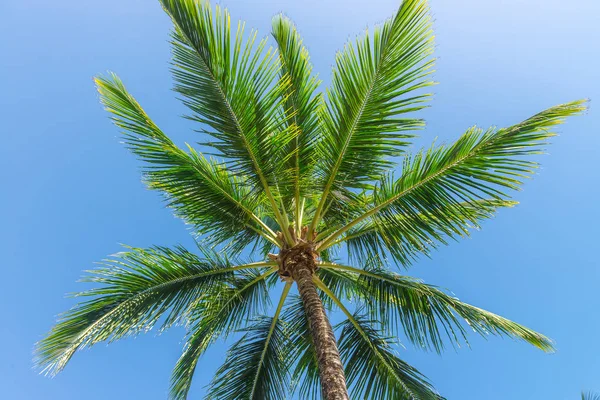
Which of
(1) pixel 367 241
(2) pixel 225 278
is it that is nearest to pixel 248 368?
(2) pixel 225 278

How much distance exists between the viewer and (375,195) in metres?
6.08

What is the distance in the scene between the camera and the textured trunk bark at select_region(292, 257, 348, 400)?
4656 millimetres

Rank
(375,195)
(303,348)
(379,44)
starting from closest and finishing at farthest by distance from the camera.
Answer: (379,44), (375,195), (303,348)

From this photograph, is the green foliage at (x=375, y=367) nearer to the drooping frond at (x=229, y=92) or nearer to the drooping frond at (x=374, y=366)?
the drooping frond at (x=374, y=366)

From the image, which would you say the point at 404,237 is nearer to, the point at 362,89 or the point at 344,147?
the point at 344,147

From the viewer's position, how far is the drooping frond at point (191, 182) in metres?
5.56

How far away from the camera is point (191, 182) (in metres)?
6.06

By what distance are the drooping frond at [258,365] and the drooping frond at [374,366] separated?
939mm

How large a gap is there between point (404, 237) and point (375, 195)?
0.73 meters

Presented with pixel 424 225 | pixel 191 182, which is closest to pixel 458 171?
pixel 424 225

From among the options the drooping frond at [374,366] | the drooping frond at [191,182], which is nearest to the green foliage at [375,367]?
the drooping frond at [374,366]

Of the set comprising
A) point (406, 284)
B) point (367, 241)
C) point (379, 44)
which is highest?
point (379, 44)

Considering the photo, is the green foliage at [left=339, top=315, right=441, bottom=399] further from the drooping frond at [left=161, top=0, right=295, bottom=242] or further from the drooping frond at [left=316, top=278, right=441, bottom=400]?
the drooping frond at [left=161, top=0, right=295, bottom=242]

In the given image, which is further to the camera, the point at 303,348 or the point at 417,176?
the point at 303,348
